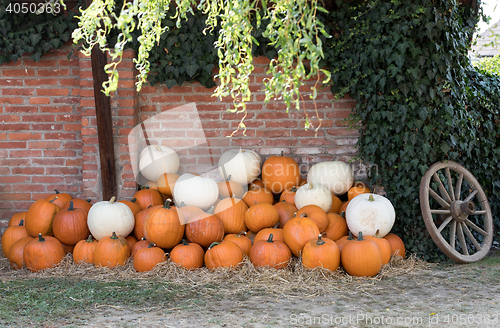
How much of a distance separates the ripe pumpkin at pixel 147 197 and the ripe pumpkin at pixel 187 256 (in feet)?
2.33

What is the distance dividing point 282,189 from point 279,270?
1.08 m

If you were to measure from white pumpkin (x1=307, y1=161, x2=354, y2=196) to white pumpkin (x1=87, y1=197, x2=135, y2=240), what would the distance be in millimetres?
1796

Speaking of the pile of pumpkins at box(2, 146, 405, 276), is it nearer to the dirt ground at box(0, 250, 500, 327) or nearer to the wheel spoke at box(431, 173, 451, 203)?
the dirt ground at box(0, 250, 500, 327)

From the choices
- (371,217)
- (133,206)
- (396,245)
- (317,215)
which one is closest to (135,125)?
(133,206)

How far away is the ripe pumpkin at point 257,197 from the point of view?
13.4 feet

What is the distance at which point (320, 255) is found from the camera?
3.29 metres

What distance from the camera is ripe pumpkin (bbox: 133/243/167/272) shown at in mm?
3428

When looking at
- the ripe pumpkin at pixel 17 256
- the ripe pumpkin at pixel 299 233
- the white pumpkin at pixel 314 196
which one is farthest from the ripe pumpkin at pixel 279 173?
the ripe pumpkin at pixel 17 256

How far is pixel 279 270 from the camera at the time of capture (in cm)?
335

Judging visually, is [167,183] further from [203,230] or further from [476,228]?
[476,228]

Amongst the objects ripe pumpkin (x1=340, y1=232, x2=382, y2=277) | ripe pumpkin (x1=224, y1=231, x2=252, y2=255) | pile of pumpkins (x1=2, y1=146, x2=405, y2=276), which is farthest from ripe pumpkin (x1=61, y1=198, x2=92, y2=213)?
ripe pumpkin (x1=340, y1=232, x2=382, y2=277)

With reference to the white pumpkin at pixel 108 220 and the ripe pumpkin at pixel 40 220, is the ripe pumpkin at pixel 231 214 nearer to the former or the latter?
the white pumpkin at pixel 108 220

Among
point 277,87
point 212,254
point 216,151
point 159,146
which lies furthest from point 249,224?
point 277,87

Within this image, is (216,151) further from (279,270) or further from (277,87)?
(277,87)
